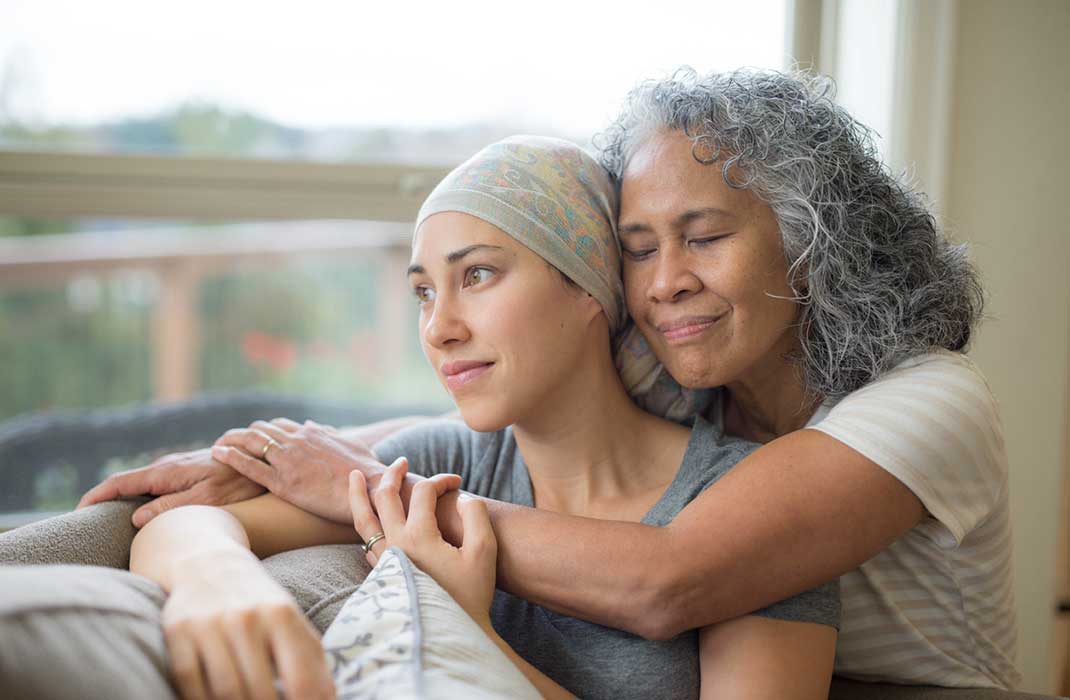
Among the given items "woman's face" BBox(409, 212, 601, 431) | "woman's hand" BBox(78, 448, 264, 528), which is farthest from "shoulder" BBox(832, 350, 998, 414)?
"woman's hand" BBox(78, 448, 264, 528)

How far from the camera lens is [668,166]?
1.40 metres

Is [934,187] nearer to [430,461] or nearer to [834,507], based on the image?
[834,507]

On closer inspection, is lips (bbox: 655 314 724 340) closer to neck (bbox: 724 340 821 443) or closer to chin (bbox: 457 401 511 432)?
neck (bbox: 724 340 821 443)

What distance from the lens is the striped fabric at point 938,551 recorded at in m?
1.26

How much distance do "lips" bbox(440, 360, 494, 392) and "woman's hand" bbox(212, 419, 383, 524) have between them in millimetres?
197

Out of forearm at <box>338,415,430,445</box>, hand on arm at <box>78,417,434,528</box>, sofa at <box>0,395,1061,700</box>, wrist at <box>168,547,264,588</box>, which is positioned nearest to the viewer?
sofa at <box>0,395,1061,700</box>

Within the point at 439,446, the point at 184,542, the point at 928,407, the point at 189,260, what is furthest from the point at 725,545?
the point at 189,260

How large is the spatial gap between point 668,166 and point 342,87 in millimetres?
1159

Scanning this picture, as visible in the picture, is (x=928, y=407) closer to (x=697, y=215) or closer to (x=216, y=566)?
(x=697, y=215)

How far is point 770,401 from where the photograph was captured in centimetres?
159

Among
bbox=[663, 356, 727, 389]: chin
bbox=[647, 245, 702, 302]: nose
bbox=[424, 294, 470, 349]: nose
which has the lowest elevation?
bbox=[663, 356, 727, 389]: chin

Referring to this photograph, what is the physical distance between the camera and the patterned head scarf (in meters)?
1.36

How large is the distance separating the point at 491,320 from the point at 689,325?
0.31m

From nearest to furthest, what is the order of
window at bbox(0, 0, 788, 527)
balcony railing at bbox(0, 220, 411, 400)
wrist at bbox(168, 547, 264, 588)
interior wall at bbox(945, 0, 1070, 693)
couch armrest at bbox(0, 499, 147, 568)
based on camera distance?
wrist at bbox(168, 547, 264, 588), couch armrest at bbox(0, 499, 147, 568), window at bbox(0, 0, 788, 527), interior wall at bbox(945, 0, 1070, 693), balcony railing at bbox(0, 220, 411, 400)
